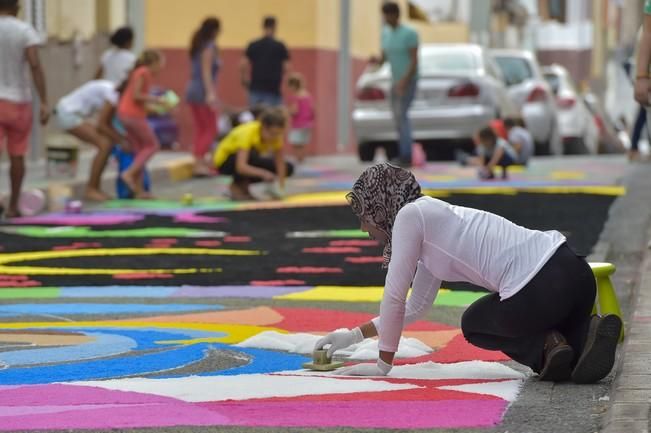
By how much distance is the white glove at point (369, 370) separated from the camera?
655cm

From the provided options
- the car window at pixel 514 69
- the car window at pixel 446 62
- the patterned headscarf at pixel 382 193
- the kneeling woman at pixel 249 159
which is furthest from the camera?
the car window at pixel 514 69

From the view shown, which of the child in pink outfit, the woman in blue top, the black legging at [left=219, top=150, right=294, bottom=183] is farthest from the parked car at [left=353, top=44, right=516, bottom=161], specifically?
the black legging at [left=219, top=150, right=294, bottom=183]

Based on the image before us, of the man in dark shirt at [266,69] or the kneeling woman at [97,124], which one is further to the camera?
the man in dark shirt at [266,69]

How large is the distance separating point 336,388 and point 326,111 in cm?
2331

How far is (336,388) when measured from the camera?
6312 millimetres

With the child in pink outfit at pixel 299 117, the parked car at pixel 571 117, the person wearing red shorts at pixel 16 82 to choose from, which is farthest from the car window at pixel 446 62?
the person wearing red shorts at pixel 16 82

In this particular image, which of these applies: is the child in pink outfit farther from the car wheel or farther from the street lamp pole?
the street lamp pole

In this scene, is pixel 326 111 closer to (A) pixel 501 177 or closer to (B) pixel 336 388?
(A) pixel 501 177

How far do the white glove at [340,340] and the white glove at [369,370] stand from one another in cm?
14

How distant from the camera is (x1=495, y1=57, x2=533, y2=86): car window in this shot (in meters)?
26.4

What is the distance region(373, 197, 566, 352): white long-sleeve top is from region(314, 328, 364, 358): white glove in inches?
10.1

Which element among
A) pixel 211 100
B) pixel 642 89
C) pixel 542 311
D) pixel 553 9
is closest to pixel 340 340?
pixel 542 311

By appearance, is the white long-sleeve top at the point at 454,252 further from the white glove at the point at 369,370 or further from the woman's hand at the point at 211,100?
the woman's hand at the point at 211,100

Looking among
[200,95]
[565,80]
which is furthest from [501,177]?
[565,80]
